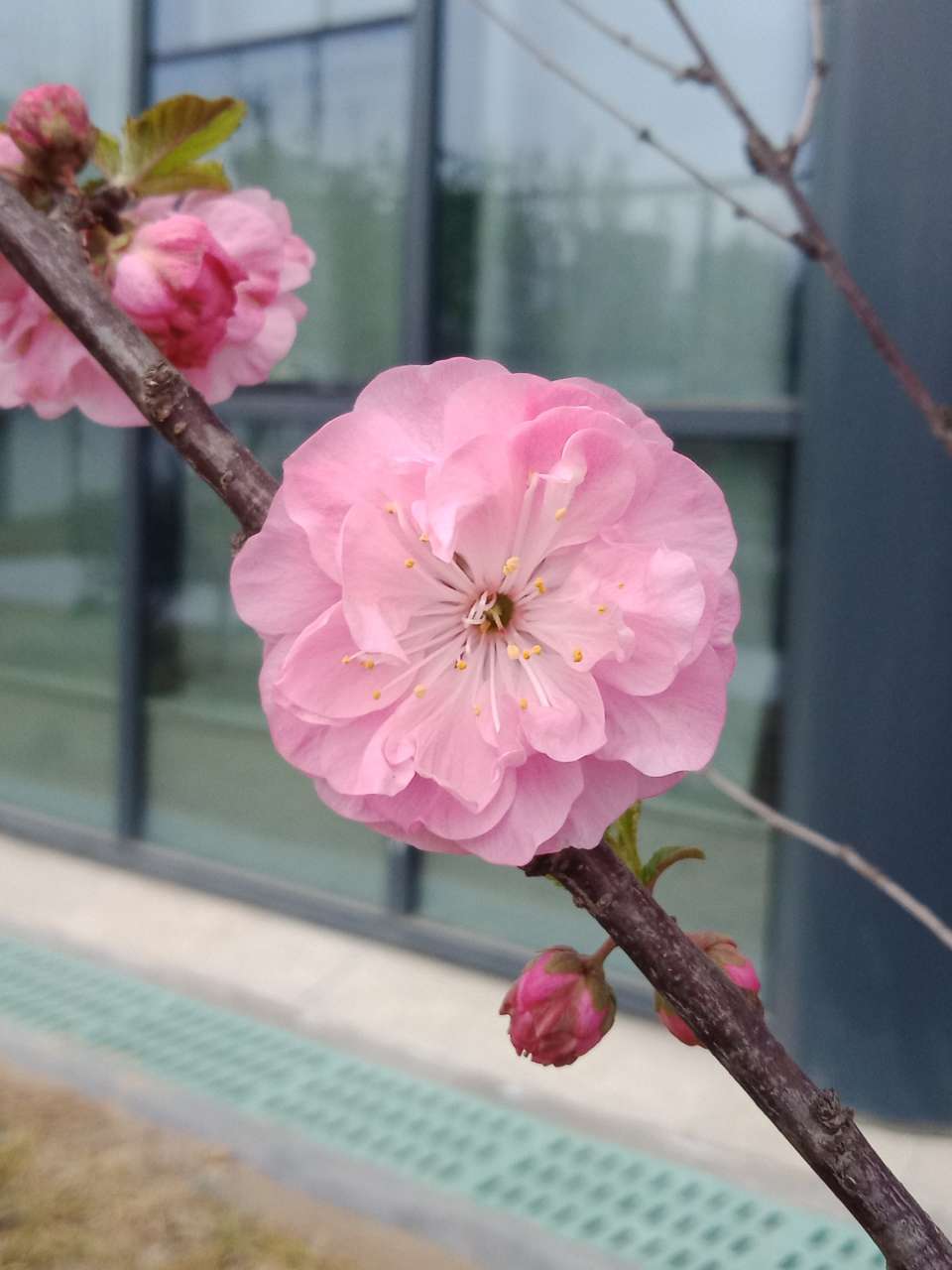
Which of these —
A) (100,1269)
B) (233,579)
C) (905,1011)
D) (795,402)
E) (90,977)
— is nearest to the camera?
(233,579)

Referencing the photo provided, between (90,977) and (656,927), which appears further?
(90,977)

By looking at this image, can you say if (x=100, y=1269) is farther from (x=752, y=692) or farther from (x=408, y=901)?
(x=752, y=692)

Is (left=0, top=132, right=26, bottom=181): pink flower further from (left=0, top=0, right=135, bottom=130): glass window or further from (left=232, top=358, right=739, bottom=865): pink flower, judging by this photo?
(left=0, top=0, right=135, bottom=130): glass window

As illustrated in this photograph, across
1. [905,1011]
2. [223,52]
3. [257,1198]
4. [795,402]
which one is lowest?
[257,1198]

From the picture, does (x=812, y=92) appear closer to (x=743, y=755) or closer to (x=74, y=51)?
(x=743, y=755)

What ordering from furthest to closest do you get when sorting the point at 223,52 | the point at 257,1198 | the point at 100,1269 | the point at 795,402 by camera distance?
the point at 223,52 < the point at 795,402 < the point at 257,1198 < the point at 100,1269

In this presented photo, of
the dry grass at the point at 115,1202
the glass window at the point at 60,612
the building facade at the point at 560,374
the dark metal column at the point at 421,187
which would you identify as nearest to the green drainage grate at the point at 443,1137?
the dry grass at the point at 115,1202

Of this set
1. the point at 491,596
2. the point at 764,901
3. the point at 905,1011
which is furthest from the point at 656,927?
the point at 764,901
